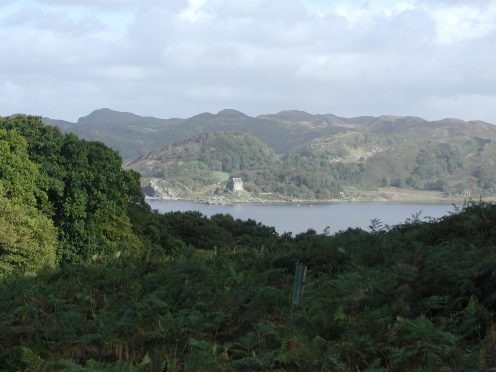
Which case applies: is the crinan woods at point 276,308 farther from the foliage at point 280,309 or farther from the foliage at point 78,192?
the foliage at point 78,192

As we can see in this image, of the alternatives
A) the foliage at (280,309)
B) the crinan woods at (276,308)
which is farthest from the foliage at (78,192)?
the foliage at (280,309)

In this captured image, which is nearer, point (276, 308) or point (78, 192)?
point (276, 308)

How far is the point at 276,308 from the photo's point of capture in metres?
9.61

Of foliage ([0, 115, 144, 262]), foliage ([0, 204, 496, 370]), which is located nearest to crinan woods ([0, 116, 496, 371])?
foliage ([0, 204, 496, 370])

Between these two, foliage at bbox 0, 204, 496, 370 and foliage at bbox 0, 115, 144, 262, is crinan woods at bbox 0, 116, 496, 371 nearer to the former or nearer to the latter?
foliage at bbox 0, 204, 496, 370

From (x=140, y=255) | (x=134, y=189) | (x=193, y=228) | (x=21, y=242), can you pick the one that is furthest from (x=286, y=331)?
(x=193, y=228)

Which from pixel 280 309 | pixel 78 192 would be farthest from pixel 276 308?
pixel 78 192

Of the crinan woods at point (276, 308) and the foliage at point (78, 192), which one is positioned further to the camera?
the foliage at point (78, 192)

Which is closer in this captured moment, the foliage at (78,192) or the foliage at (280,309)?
the foliage at (280,309)

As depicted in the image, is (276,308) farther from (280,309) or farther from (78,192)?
(78,192)

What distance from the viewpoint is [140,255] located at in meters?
15.7

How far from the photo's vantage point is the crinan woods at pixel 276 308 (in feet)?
23.6

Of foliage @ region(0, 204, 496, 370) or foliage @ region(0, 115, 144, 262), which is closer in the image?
foliage @ region(0, 204, 496, 370)

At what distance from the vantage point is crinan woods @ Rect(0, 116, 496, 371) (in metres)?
7.20
